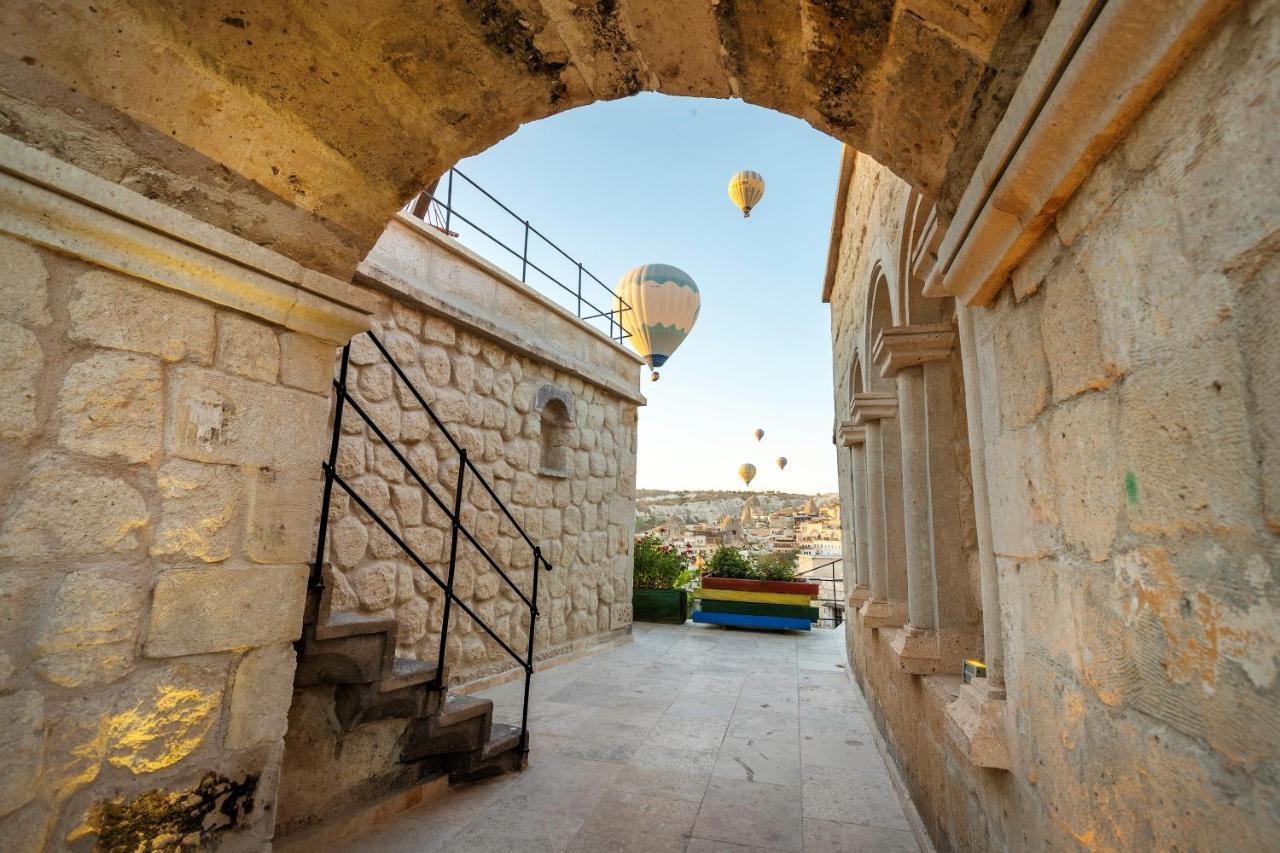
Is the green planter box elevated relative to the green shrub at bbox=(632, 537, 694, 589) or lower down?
lower down

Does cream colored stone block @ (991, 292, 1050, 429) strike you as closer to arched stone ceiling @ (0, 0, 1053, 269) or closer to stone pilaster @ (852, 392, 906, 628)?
arched stone ceiling @ (0, 0, 1053, 269)

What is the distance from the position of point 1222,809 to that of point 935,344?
2.31 meters

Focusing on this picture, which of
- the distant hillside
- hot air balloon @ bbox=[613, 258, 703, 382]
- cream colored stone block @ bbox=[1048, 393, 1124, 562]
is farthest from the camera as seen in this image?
the distant hillside

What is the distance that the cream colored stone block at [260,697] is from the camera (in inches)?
63.4

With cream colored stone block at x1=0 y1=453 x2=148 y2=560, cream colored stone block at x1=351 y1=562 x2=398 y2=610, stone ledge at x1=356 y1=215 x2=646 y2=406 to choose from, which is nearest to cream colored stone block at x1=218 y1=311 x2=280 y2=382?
cream colored stone block at x1=0 y1=453 x2=148 y2=560

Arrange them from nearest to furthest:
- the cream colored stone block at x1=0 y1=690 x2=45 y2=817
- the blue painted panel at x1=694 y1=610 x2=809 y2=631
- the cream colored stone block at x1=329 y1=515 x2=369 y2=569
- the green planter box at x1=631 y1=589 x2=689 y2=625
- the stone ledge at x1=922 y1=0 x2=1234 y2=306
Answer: the stone ledge at x1=922 y1=0 x2=1234 y2=306 → the cream colored stone block at x1=0 y1=690 x2=45 y2=817 → the cream colored stone block at x1=329 y1=515 x2=369 y2=569 → the blue painted panel at x1=694 y1=610 x2=809 y2=631 → the green planter box at x1=631 y1=589 x2=689 y2=625

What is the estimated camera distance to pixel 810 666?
5.85 m

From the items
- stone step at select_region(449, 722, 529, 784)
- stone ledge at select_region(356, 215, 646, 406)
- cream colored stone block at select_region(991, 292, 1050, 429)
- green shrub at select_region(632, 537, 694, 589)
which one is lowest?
stone step at select_region(449, 722, 529, 784)

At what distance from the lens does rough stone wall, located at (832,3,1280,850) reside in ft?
2.33

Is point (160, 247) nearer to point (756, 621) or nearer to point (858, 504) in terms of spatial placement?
point (858, 504)

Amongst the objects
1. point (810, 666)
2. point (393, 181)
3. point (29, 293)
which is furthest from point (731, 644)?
point (29, 293)

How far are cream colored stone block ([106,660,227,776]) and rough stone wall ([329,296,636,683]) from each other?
5.23 ft

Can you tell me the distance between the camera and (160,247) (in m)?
1.46

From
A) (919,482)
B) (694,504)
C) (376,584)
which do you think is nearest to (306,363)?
(376,584)
